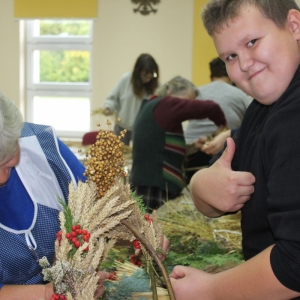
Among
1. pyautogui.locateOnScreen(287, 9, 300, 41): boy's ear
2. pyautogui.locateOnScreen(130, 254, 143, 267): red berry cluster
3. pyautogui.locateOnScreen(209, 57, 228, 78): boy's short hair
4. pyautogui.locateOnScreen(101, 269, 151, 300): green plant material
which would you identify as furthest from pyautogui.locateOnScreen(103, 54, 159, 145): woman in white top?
pyautogui.locateOnScreen(287, 9, 300, 41): boy's ear

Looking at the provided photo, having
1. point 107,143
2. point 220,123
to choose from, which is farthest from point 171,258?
point 220,123

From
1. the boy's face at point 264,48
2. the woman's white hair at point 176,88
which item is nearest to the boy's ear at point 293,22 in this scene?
the boy's face at point 264,48

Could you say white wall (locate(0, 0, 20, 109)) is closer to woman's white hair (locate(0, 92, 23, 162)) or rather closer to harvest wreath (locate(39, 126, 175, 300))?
woman's white hair (locate(0, 92, 23, 162))

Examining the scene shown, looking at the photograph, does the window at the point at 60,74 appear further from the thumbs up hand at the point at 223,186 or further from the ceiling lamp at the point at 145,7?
the thumbs up hand at the point at 223,186

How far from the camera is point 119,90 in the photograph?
5438 millimetres

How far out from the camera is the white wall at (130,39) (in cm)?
650

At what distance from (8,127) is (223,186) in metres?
0.46

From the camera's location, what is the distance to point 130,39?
21.8 feet

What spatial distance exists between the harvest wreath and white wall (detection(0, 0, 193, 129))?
18.6 feet

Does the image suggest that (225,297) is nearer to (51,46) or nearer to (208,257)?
(208,257)

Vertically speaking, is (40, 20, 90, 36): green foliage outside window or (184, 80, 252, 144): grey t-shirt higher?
(40, 20, 90, 36): green foliage outside window

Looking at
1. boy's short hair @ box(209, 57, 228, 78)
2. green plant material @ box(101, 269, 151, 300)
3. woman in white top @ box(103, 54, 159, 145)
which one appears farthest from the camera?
woman in white top @ box(103, 54, 159, 145)

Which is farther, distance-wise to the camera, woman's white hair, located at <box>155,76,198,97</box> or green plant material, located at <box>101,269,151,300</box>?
woman's white hair, located at <box>155,76,198,97</box>

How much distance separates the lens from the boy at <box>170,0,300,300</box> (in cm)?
78
